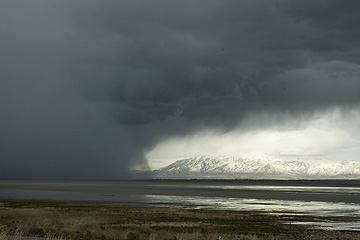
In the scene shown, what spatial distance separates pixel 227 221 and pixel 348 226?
38.4ft

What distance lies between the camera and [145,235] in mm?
30047

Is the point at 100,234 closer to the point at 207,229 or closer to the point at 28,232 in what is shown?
the point at 28,232

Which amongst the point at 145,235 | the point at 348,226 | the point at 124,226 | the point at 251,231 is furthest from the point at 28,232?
the point at 348,226

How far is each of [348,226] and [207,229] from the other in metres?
14.7

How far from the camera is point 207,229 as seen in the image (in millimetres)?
36562

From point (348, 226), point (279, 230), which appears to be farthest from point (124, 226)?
point (348, 226)

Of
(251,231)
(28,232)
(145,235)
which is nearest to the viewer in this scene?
(28,232)

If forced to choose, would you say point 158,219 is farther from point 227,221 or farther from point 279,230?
point 279,230

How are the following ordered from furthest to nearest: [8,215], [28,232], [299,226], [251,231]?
[8,215] → [299,226] → [251,231] → [28,232]

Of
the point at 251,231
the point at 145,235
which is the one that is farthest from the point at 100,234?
the point at 251,231

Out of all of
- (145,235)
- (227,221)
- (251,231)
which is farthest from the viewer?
(227,221)

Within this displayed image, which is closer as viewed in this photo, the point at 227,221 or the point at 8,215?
the point at 227,221

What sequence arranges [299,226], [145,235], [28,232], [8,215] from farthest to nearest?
[8,215] → [299,226] → [145,235] → [28,232]

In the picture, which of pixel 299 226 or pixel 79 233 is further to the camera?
pixel 299 226
